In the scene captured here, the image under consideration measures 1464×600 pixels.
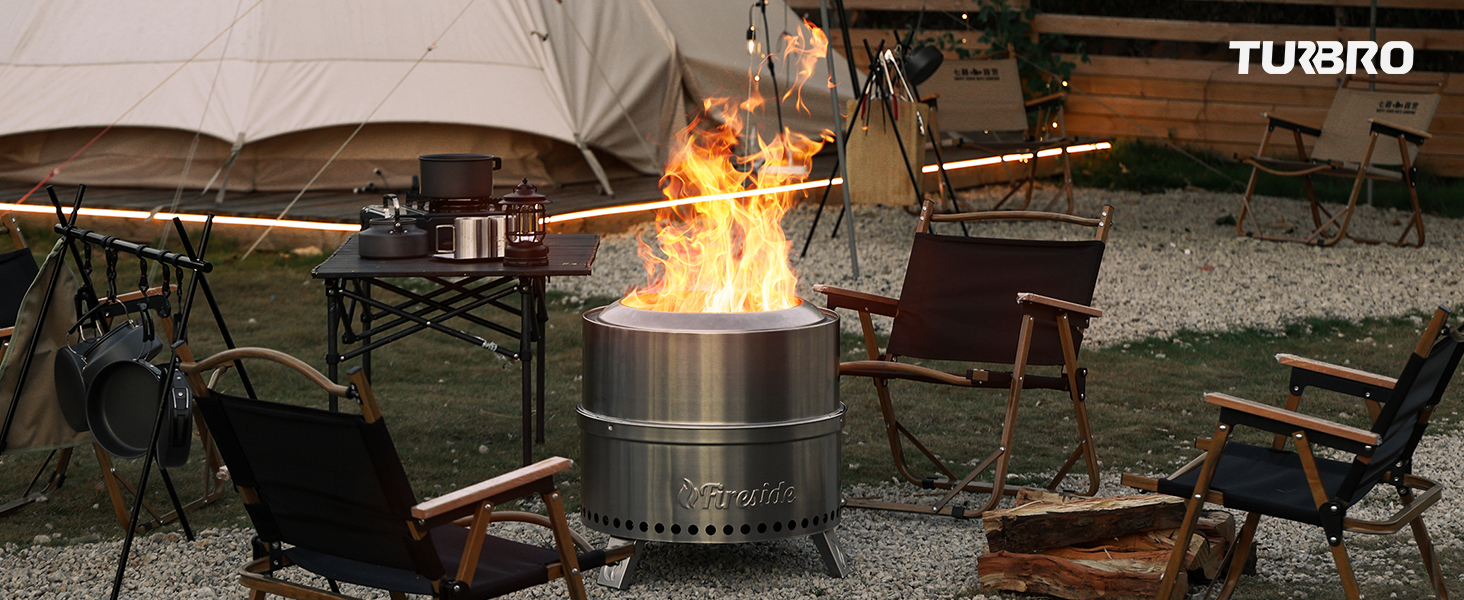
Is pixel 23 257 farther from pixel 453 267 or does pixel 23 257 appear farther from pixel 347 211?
pixel 347 211

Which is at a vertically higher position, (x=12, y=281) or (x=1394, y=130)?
(x=1394, y=130)

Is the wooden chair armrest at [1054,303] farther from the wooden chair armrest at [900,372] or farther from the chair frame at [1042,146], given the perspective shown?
the chair frame at [1042,146]

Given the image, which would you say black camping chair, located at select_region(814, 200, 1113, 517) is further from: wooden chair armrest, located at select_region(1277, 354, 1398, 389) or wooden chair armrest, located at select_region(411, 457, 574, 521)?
wooden chair armrest, located at select_region(411, 457, 574, 521)

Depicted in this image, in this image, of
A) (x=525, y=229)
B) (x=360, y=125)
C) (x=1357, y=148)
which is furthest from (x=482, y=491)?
(x=1357, y=148)

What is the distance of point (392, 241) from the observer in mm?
3584

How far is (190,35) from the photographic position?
7332 mm

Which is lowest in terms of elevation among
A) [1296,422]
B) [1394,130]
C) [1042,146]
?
[1296,422]

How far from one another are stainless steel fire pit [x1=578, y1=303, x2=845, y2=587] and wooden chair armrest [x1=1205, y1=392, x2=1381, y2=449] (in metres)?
0.83

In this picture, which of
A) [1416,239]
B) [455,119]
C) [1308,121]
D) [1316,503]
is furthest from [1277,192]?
[1316,503]

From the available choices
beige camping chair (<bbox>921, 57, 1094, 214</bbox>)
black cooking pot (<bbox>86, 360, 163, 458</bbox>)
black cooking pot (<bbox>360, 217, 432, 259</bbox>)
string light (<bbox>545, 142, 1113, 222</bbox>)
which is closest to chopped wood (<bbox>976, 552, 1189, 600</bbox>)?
black cooking pot (<bbox>360, 217, 432, 259</bbox>)

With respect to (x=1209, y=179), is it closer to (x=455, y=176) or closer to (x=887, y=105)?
(x=887, y=105)

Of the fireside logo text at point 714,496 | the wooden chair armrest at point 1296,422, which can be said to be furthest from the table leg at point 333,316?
the wooden chair armrest at point 1296,422

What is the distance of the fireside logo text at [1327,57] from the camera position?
9.00m

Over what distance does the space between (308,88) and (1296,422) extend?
5.79 m
